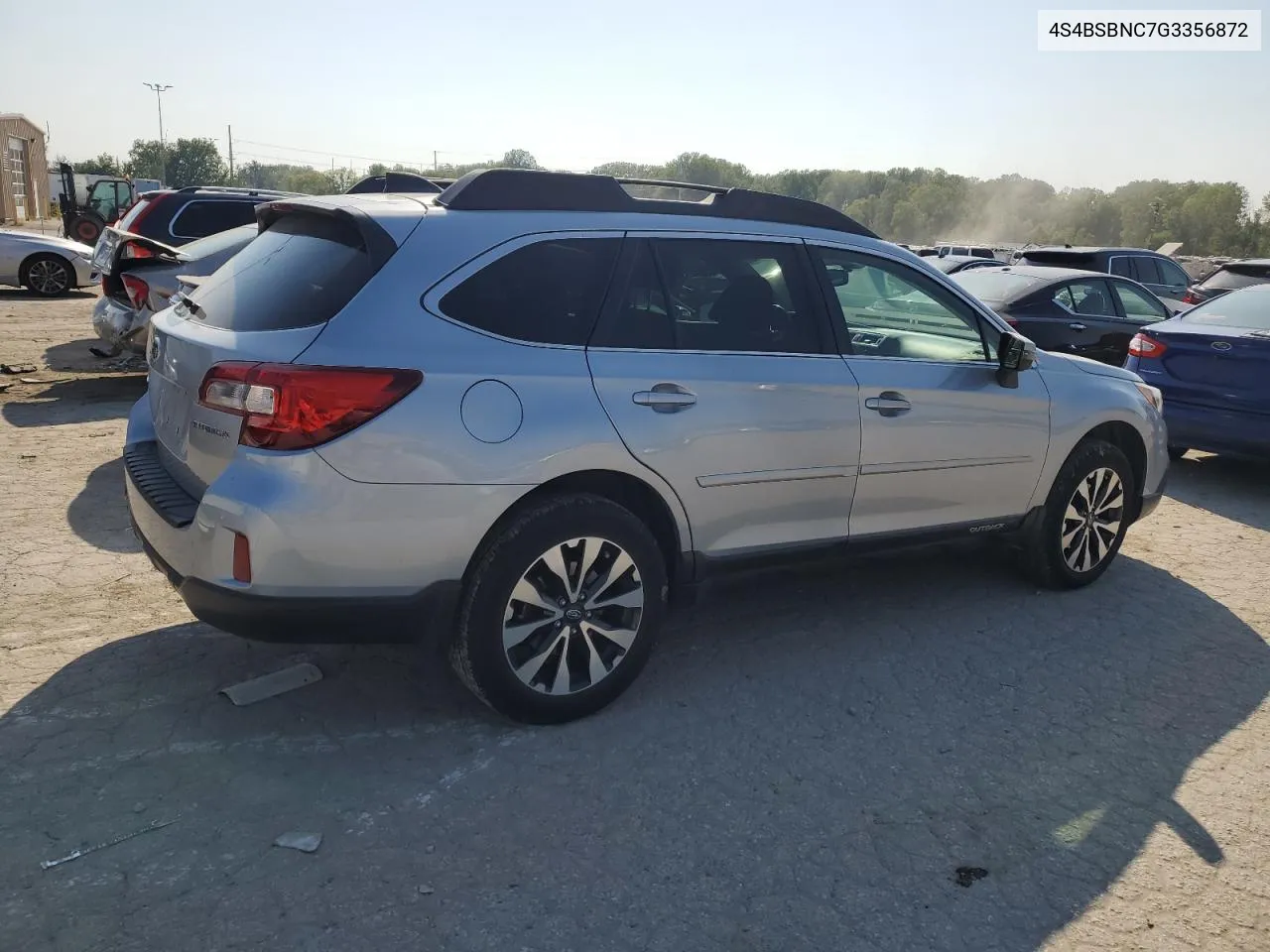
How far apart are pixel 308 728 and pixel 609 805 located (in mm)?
1136

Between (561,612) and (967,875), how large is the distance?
5.03 ft

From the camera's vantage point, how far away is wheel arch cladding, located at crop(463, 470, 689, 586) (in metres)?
3.47

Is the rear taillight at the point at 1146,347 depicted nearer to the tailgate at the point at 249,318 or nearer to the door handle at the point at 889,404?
the door handle at the point at 889,404

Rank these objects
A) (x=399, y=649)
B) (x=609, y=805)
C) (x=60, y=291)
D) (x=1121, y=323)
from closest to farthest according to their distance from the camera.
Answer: (x=609, y=805)
(x=399, y=649)
(x=1121, y=323)
(x=60, y=291)

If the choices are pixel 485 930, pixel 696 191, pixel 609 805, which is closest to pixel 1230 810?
pixel 609 805

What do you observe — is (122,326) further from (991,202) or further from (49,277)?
(991,202)

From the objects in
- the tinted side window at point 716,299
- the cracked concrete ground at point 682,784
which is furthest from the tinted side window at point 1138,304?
the tinted side window at point 716,299

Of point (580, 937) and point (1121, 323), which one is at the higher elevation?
point (1121, 323)

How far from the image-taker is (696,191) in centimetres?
446

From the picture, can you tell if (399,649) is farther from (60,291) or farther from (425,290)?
(60,291)

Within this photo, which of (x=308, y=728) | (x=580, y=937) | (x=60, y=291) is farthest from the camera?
(x=60, y=291)

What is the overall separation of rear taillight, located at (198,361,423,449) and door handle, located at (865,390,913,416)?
81.6 inches

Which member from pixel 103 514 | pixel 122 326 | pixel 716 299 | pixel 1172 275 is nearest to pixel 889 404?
pixel 716 299

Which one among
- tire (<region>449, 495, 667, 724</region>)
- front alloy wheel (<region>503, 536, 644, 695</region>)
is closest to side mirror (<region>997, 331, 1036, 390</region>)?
tire (<region>449, 495, 667, 724</region>)
